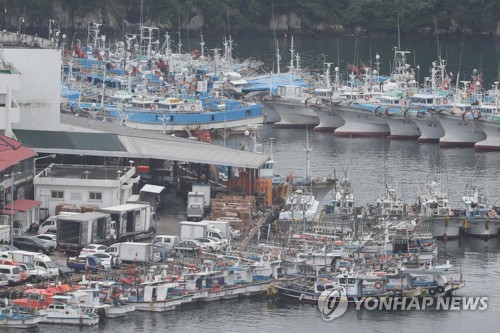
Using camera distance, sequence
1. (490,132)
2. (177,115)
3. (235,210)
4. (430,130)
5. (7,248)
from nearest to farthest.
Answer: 1. (7,248)
2. (235,210)
3. (177,115)
4. (490,132)
5. (430,130)

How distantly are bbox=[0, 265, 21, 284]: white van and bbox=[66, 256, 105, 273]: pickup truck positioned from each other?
1.69 m

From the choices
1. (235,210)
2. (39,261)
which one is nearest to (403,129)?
(235,210)

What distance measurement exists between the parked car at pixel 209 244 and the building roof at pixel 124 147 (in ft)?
15.4

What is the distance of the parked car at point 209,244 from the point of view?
48594 millimetres

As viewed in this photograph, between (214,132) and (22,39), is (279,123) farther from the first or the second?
(22,39)

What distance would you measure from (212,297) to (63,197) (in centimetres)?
709

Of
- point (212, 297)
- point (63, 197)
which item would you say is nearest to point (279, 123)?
point (63, 197)

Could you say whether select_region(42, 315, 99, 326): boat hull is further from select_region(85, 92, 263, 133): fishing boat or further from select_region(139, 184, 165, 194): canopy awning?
select_region(85, 92, 263, 133): fishing boat

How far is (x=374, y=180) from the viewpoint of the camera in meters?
63.8

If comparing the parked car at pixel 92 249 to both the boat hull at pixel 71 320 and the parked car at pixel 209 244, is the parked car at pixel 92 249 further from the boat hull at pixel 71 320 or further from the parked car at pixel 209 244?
the boat hull at pixel 71 320

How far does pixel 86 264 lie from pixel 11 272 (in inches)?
80.9

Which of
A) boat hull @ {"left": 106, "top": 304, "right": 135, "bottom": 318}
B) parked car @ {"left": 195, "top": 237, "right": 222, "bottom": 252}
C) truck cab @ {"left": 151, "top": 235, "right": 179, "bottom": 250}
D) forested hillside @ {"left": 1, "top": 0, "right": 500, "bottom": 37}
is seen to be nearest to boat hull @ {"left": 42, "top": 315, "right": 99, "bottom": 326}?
boat hull @ {"left": 106, "top": 304, "right": 135, "bottom": 318}

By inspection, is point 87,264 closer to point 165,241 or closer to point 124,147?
point 165,241

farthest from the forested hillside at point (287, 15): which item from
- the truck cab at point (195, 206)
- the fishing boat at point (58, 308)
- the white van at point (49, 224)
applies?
the fishing boat at point (58, 308)
